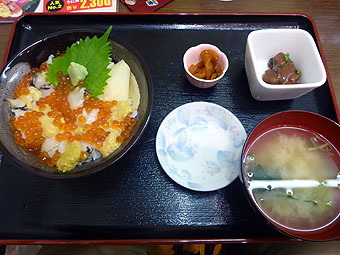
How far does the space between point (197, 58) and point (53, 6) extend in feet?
3.46

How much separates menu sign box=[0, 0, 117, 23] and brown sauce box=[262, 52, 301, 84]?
1.06 metres

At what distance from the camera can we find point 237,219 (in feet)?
4.50

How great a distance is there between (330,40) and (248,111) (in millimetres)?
841

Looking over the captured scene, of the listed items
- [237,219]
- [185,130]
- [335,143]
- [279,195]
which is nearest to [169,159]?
[185,130]

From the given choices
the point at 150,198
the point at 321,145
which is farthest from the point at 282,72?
Result: the point at 150,198

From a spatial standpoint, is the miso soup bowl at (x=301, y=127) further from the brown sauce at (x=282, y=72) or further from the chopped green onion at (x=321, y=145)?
the brown sauce at (x=282, y=72)

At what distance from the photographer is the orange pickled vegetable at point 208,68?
1555 millimetres

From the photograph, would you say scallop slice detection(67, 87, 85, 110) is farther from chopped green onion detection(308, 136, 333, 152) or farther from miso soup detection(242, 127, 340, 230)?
chopped green onion detection(308, 136, 333, 152)

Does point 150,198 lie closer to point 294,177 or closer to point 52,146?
point 52,146

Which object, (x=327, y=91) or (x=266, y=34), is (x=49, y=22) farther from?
(x=327, y=91)

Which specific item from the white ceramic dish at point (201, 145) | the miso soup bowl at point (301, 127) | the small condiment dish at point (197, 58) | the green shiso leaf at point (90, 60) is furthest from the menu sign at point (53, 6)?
the miso soup bowl at point (301, 127)

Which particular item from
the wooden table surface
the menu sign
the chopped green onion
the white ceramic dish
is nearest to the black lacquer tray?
the white ceramic dish

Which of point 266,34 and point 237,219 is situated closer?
point 237,219

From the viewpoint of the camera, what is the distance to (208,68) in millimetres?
1552
